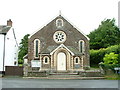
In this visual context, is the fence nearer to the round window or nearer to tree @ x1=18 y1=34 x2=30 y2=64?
the round window

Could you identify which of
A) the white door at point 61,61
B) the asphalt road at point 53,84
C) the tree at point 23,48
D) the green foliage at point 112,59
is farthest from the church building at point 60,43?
the tree at point 23,48

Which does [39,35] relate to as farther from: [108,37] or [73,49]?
[108,37]

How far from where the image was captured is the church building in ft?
115

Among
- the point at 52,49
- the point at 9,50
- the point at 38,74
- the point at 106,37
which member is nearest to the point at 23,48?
A: the point at 106,37

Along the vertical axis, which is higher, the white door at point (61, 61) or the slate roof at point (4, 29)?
the slate roof at point (4, 29)

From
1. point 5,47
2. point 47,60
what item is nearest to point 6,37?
point 5,47

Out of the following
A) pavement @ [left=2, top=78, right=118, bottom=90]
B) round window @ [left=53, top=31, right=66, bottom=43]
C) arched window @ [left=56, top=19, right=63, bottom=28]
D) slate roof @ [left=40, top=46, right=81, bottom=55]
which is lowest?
pavement @ [left=2, top=78, right=118, bottom=90]

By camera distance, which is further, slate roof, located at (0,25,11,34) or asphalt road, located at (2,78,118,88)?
slate roof, located at (0,25,11,34)

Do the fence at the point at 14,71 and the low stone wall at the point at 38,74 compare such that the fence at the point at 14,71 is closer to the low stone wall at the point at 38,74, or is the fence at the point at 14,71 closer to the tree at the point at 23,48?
the low stone wall at the point at 38,74

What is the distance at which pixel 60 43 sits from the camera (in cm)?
3666

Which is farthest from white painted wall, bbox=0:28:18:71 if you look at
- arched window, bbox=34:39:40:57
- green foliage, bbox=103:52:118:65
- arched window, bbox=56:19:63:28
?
green foliage, bbox=103:52:118:65

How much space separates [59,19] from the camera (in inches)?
1464

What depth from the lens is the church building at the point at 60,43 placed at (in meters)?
35.0

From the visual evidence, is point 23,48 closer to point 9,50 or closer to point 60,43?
point 9,50
